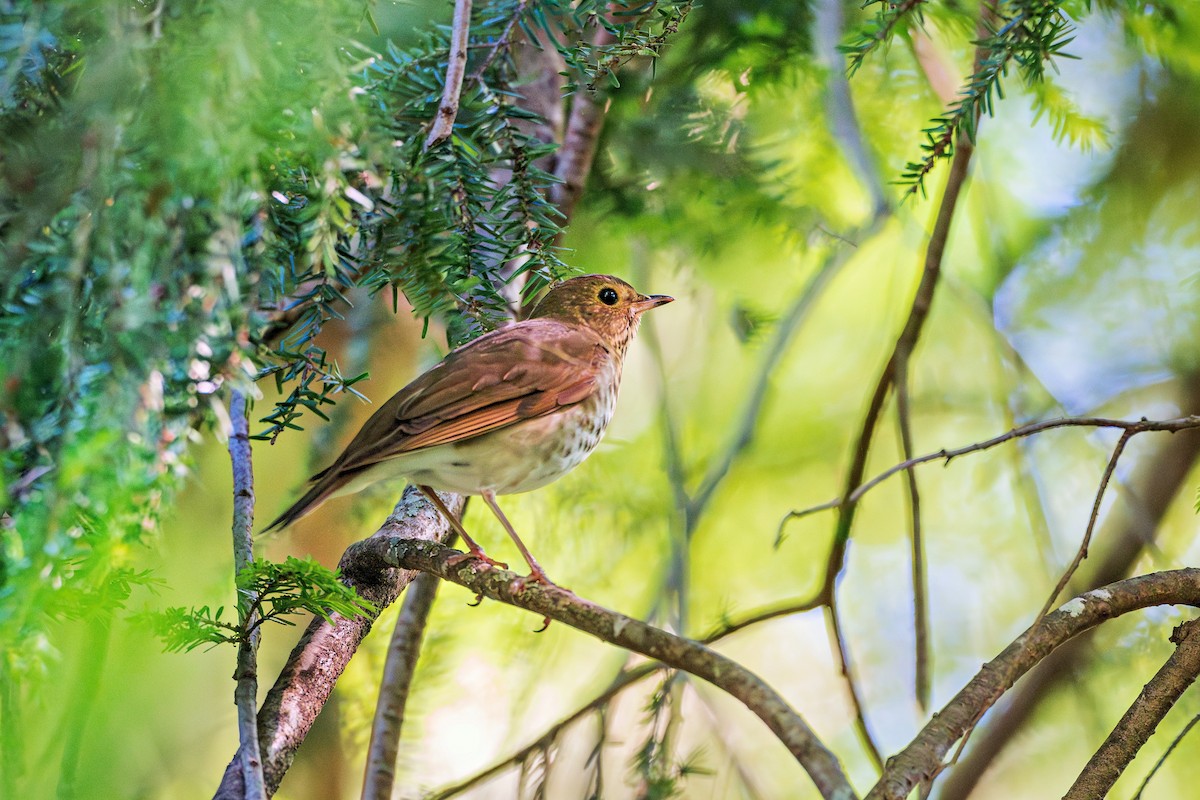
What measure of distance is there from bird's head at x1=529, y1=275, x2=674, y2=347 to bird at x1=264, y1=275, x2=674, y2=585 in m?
0.23

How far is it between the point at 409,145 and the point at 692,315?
6.48 feet

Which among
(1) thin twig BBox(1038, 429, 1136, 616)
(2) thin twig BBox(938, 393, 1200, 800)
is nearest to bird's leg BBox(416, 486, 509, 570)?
(1) thin twig BBox(1038, 429, 1136, 616)

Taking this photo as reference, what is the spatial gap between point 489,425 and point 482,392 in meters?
0.06

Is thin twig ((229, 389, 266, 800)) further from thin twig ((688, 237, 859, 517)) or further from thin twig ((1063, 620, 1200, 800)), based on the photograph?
thin twig ((688, 237, 859, 517))

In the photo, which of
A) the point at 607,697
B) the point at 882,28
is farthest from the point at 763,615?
the point at 882,28

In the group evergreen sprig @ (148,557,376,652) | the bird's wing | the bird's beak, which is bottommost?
evergreen sprig @ (148,557,376,652)

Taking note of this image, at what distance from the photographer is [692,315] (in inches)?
125

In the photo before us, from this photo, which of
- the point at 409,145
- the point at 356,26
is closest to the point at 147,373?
the point at 356,26

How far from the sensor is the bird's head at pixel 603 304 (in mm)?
2354

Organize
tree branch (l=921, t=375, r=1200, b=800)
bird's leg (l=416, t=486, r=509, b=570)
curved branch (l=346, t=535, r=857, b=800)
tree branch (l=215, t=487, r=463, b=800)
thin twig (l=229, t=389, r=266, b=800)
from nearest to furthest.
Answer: curved branch (l=346, t=535, r=857, b=800) → thin twig (l=229, t=389, r=266, b=800) → tree branch (l=215, t=487, r=463, b=800) → bird's leg (l=416, t=486, r=509, b=570) → tree branch (l=921, t=375, r=1200, b=800)

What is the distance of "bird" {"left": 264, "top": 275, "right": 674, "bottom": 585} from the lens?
1690mm

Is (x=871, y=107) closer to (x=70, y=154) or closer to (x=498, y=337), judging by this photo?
(x=498, y=337)

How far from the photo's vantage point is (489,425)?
1.82 m

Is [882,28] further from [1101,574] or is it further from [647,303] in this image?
[1101,574]
